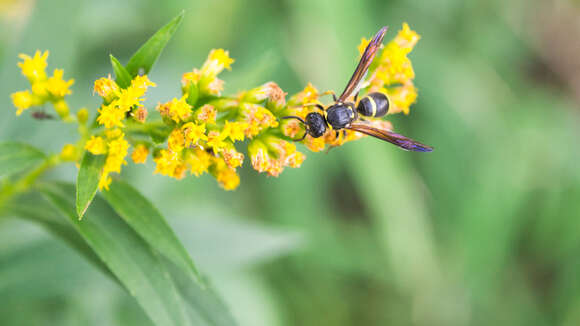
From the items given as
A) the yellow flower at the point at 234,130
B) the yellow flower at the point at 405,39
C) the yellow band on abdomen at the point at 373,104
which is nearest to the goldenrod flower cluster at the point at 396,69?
the yellow flower at the point at 405,39

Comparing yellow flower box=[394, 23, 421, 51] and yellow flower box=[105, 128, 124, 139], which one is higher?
yellow flower box=[105, 128, 124, 139]

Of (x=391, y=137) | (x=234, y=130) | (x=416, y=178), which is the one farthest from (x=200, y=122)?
(x=416, y=178)

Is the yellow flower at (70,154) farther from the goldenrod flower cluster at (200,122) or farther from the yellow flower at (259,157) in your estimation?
the yellow flower at (259,157)

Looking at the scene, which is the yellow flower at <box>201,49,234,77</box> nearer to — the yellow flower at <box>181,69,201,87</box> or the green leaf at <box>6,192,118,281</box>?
the yellow flower at <box>181,69,201,87</box>

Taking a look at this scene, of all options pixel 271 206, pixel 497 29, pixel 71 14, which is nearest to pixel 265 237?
pixel 271 206

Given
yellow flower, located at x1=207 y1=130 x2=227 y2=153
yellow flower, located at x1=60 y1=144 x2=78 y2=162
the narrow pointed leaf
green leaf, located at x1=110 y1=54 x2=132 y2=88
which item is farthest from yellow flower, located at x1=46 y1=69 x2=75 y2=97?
yellow flower, located at x1=207 y1=130 x2=227 y2=153

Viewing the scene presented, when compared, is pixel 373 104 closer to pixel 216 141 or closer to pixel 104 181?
pixel 216 141
